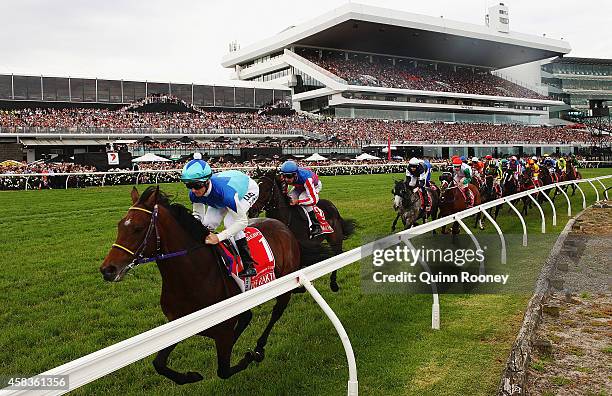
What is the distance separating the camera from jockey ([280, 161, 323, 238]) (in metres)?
6.27

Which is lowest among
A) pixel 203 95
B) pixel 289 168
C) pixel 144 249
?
pixel 144 249

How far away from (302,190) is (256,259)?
2.52 m

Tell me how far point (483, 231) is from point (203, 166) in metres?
7.26

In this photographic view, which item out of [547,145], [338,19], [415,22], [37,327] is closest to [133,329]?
[37,327]

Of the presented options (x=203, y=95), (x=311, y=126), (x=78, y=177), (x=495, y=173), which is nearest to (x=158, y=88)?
(x=203, y=95)

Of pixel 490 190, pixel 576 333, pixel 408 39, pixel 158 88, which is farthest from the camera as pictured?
pixel 408 39

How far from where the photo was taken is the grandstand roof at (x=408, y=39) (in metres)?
48.9

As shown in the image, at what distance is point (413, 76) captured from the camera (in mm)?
57438

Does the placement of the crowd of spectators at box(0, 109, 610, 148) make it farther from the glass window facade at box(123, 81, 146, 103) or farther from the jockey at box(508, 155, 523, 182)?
the jockey at box(508, 155, 523, 182)

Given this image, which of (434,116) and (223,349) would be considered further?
(434,116)

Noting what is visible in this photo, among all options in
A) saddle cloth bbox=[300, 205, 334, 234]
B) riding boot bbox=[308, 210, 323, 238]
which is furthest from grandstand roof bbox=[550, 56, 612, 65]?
riding boot bbox=[308, 210, 323, 238]

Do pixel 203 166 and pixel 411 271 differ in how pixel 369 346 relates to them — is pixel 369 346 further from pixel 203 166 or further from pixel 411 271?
pixel 411 271

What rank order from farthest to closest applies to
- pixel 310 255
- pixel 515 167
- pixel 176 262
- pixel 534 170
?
pixel 534 170
pixel 515 167
pixel 310 255
pixel 176 262

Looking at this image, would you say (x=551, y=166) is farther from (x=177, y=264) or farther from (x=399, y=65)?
(x=399, y=65)
